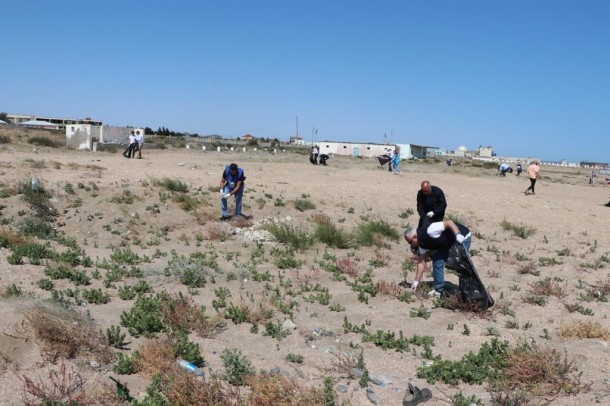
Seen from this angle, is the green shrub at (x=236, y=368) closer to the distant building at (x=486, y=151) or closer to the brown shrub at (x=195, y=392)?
the brown shrub at (x=195, y=392)

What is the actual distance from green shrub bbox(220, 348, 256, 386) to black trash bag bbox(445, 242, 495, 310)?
3371mm

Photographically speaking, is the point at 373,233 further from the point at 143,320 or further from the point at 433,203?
the point at 143,320

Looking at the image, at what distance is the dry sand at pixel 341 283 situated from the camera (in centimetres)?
545

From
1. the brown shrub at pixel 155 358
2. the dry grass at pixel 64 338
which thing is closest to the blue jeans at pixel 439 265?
the brown shrub at pixel 155 358

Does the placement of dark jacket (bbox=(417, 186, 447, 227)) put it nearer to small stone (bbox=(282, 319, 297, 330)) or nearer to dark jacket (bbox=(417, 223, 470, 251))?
dark jacket (bbox=(417, 223, 470, 251))

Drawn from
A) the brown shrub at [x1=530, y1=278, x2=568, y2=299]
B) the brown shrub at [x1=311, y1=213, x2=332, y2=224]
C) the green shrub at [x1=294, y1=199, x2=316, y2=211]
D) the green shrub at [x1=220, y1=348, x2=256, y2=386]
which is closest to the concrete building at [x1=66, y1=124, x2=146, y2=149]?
the green shrub at [x1=294, y1=199, x2=316, y2=211]

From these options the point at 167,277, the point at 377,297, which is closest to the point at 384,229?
the point at 377,297

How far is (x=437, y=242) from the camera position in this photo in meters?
7.62

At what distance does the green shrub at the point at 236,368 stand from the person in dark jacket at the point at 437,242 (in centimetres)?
344

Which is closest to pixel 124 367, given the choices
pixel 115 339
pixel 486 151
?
pixel 115 339

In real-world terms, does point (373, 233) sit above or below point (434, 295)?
above

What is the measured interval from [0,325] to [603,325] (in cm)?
726

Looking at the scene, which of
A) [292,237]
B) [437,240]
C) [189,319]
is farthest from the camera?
[292,237]

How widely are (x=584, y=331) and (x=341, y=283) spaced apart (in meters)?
3.58
